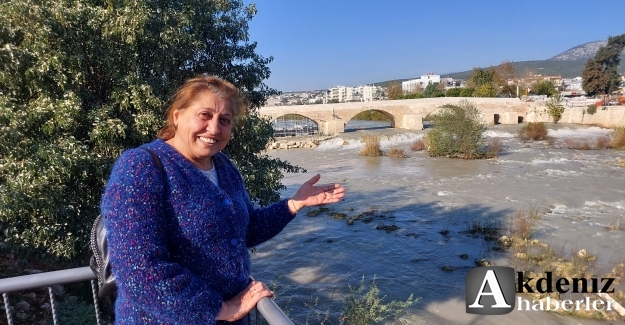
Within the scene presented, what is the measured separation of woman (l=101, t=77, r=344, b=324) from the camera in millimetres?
1057

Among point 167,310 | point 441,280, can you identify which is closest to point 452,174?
point 441,280

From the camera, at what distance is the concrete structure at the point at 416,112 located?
31297mm

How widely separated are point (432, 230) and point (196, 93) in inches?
336

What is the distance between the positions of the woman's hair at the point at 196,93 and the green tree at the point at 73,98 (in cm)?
176

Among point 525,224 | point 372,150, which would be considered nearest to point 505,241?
point 525,224

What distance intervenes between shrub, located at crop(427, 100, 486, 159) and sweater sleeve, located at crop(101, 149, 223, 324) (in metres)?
17.9

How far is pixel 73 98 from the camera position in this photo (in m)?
3.57

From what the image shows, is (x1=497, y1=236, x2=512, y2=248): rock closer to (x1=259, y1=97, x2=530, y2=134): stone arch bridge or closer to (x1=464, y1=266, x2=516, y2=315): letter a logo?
(x1=464, y1=266, x2=516, y2=315): letter a logo

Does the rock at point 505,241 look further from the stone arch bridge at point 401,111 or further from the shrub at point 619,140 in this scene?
the stone arch bridge at point 401,111

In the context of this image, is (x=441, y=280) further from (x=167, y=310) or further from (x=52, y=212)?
(x=167, y=310)

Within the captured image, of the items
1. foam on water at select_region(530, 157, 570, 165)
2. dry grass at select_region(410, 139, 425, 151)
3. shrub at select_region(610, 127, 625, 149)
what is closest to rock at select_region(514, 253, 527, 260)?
foam on water at select_region(530, 157, 570, 165)

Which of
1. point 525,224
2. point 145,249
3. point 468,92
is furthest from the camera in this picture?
point 468,92

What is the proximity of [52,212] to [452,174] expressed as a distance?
13889mm

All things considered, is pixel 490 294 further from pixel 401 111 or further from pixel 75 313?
pixel 401 111
